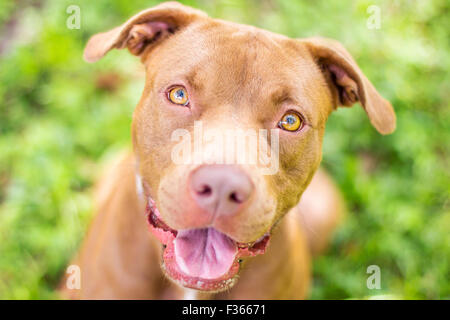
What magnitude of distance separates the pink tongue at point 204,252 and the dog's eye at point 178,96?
0.74 m

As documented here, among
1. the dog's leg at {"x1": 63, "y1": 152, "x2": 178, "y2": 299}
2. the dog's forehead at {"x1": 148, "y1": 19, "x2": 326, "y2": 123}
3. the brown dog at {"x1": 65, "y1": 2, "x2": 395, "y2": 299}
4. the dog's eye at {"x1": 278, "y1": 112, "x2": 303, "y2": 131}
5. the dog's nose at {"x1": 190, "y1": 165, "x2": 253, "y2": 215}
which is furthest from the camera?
the dog's leg at {"x1": 63, "y1": 152, "x2": 178, "y2": 299}

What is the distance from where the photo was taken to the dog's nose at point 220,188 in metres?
2.14

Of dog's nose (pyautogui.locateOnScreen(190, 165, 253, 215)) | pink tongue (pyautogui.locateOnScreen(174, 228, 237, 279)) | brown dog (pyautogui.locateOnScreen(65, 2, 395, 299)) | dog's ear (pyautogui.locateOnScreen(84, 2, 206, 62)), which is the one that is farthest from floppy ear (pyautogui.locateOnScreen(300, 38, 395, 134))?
pink tongue (pyautogui.locateOnScreen(174, 228, 237, 279))

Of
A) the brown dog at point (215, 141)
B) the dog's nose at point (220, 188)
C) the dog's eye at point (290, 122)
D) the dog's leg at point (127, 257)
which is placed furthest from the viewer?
the dog's leg at point (127, 257)

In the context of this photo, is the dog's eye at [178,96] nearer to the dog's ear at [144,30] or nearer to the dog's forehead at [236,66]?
the dog's forehead at [236,66]

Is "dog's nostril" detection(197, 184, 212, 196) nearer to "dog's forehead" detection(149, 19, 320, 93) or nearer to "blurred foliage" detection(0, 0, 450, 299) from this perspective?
"dog's forehead" detection(149, 19, 320, 93)

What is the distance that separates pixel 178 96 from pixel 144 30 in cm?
61

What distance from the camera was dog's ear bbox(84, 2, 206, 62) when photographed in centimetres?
279

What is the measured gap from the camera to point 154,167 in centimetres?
265

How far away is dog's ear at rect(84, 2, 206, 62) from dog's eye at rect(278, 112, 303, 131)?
877 mm

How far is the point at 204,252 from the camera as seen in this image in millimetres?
2613

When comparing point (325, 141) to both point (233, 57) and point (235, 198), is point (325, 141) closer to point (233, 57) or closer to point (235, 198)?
point (233, 57)

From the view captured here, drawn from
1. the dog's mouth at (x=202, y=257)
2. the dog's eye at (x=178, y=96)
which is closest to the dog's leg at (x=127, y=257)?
the dog's mouth at (x=202, y=257)

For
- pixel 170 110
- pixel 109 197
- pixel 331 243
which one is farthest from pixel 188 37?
pixel 331 243
